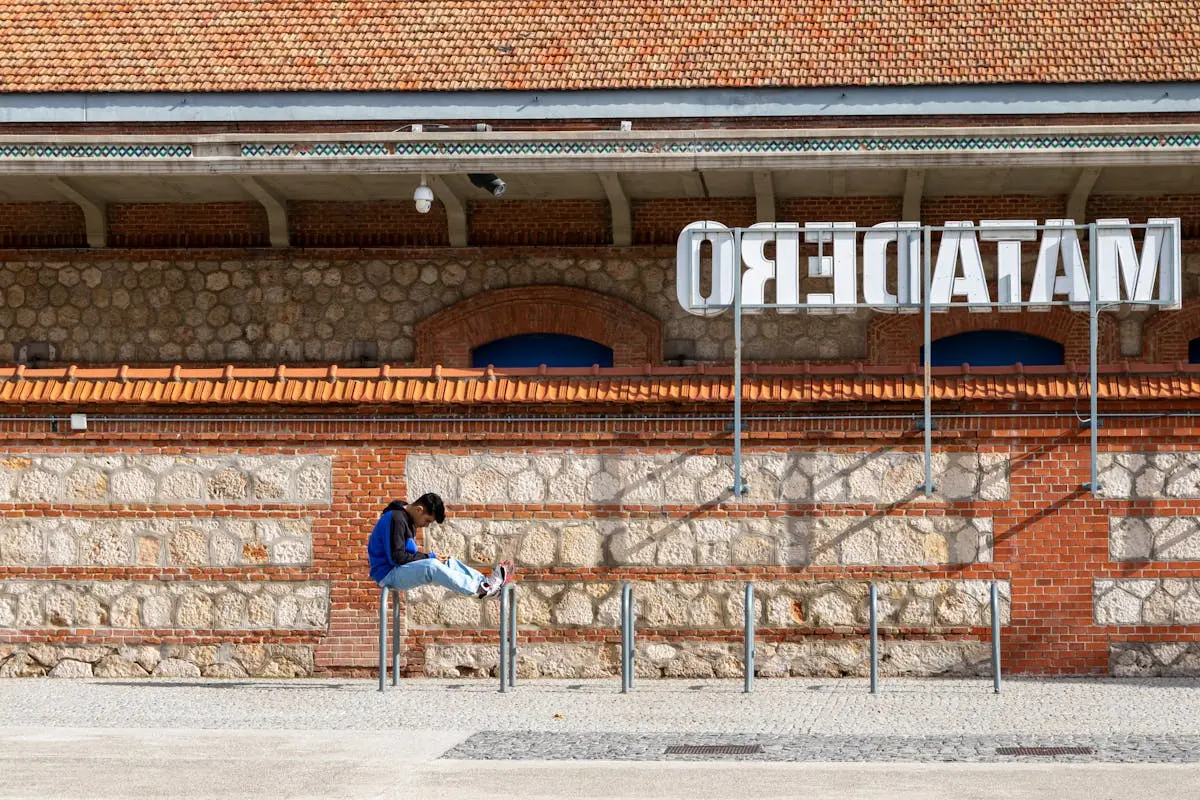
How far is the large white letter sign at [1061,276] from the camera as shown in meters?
14.8

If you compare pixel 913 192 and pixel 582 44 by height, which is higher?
pixel 582 44

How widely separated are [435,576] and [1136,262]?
6734 millimetres

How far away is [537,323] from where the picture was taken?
1852cm

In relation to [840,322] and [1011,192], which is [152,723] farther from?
[1011,192]

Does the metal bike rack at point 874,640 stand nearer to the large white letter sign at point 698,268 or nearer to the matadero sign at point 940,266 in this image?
the matadero sign at point 940,266

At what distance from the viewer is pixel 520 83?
62.0ft

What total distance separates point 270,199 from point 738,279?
5.59 meters

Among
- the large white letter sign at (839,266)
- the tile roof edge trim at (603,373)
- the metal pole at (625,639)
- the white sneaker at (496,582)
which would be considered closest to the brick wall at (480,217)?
the large white letter sign at (839,266)

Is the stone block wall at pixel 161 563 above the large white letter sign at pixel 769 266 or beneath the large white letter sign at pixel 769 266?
beneath

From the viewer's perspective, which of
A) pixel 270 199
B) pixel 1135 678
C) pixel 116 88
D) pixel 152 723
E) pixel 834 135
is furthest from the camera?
pixel 116 88

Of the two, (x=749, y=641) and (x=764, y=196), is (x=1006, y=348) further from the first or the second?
(x=749, y=641)

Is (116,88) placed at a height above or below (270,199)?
above

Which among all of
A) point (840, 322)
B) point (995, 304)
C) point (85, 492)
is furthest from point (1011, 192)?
point (85, 492)

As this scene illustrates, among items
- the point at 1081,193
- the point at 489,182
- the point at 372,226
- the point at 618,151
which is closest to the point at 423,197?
the point at 489,182
